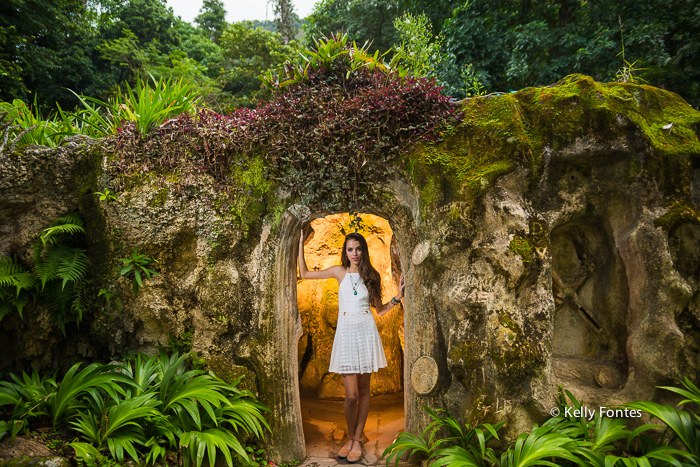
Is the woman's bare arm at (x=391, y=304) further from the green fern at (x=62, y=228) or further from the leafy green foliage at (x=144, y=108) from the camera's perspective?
the green fern at (x=62, y=228)

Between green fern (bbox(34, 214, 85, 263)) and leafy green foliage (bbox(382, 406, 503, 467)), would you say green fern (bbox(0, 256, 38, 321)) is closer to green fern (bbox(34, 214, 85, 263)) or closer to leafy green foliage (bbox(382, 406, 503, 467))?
green fern (bbox(34, 214, 85, 263))

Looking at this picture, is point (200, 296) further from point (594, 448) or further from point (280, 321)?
point (594, 448)

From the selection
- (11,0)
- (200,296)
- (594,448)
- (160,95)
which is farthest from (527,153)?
(11,0)

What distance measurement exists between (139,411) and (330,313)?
4.01 meters

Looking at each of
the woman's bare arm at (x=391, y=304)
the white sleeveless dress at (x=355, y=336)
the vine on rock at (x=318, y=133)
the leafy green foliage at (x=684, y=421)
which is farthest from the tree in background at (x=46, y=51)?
the leafy green foliage at (x=684, y=421)

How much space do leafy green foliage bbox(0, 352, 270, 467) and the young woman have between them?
0.99m

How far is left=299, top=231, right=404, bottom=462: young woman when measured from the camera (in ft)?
13.9

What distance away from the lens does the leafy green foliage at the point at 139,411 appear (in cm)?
318

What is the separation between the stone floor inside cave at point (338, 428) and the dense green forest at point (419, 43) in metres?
4.24

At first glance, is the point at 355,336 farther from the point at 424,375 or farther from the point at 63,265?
the point at 63,265

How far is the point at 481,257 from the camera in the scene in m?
3.71

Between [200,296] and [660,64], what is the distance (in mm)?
8381

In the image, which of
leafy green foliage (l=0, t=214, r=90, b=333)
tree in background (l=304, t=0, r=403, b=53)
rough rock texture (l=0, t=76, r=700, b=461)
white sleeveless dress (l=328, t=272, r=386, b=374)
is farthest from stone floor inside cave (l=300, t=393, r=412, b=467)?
tree in background (l=304, t=0, r=403, b=53)

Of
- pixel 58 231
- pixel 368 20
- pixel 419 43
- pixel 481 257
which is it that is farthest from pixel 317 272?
pixel 368 20
